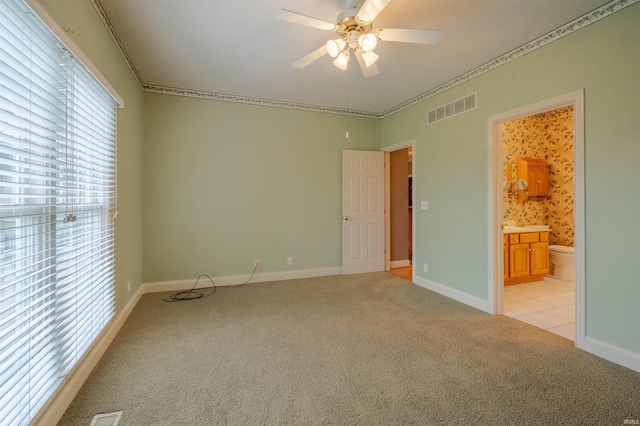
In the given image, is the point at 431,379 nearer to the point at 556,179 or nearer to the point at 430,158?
the point at 430,158

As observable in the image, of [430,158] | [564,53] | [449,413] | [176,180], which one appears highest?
[564,53]

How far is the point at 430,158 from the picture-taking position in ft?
13.4

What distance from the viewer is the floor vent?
161 cm

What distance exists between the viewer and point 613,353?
2232 millimetres

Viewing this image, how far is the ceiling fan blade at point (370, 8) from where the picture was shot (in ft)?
5.65

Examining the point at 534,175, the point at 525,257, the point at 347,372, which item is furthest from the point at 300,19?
the point at 534,175

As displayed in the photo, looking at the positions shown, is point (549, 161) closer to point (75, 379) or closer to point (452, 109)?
point (452, 109)

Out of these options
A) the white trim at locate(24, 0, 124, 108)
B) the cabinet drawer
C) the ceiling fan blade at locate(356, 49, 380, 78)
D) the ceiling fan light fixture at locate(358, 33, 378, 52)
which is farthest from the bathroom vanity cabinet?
the white trim at locate(24, 0, 124, 108)

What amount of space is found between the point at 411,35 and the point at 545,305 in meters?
3.44

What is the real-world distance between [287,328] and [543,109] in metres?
3.16

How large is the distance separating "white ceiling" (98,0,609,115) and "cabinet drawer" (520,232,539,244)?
2.60 m

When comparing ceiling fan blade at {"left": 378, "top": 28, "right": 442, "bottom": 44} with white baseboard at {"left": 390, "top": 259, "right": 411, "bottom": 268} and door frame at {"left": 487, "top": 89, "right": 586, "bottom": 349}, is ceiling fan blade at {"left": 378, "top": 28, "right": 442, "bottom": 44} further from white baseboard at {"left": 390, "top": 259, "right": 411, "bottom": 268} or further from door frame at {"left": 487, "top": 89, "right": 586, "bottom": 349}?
white baseboard at {"left": 390, "top": 259, "right": 411, "bottom": 268}

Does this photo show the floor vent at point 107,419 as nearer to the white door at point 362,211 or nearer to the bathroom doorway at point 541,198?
the white door at point 362,211

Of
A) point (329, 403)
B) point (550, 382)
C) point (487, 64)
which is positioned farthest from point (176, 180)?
point (550, 382)
